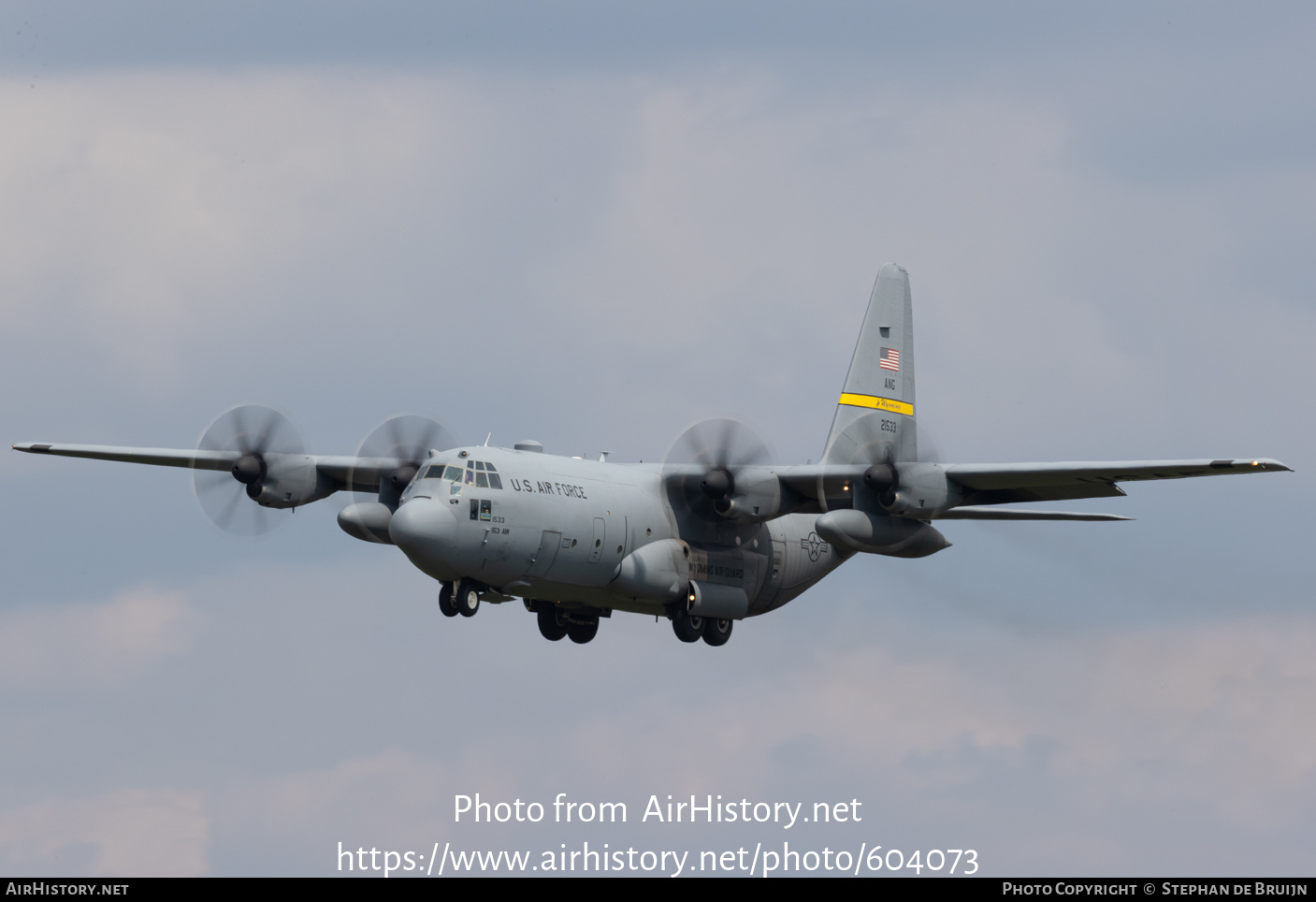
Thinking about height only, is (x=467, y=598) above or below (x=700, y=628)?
above

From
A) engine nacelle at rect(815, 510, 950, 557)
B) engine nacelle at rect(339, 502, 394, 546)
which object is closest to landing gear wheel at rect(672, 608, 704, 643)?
engine nacelle at rect(815, 510, 950, 557)

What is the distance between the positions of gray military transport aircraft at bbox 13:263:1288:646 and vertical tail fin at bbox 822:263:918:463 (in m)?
0.04

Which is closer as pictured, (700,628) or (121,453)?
(700,628)

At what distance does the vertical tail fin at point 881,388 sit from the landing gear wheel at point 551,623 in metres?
6.40

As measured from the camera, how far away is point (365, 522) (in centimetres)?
3700

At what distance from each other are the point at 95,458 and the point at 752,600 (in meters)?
14.9

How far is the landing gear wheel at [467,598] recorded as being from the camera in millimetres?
34156

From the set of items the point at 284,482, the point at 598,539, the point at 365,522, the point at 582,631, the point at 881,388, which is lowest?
the point at 582,631

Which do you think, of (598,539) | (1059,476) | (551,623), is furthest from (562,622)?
(1059,476)

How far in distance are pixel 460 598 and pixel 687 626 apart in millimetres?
5477

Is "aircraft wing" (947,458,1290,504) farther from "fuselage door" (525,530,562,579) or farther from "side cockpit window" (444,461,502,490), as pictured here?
"side cockpit window" (444,461,502,490)

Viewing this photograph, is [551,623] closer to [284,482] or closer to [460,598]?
[460,598]

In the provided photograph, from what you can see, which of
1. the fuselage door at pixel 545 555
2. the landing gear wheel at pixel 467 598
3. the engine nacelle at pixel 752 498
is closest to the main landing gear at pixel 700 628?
the engine nacelle at pixel 752 498

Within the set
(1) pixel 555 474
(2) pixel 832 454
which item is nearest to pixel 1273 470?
(2) pixel 832 454
